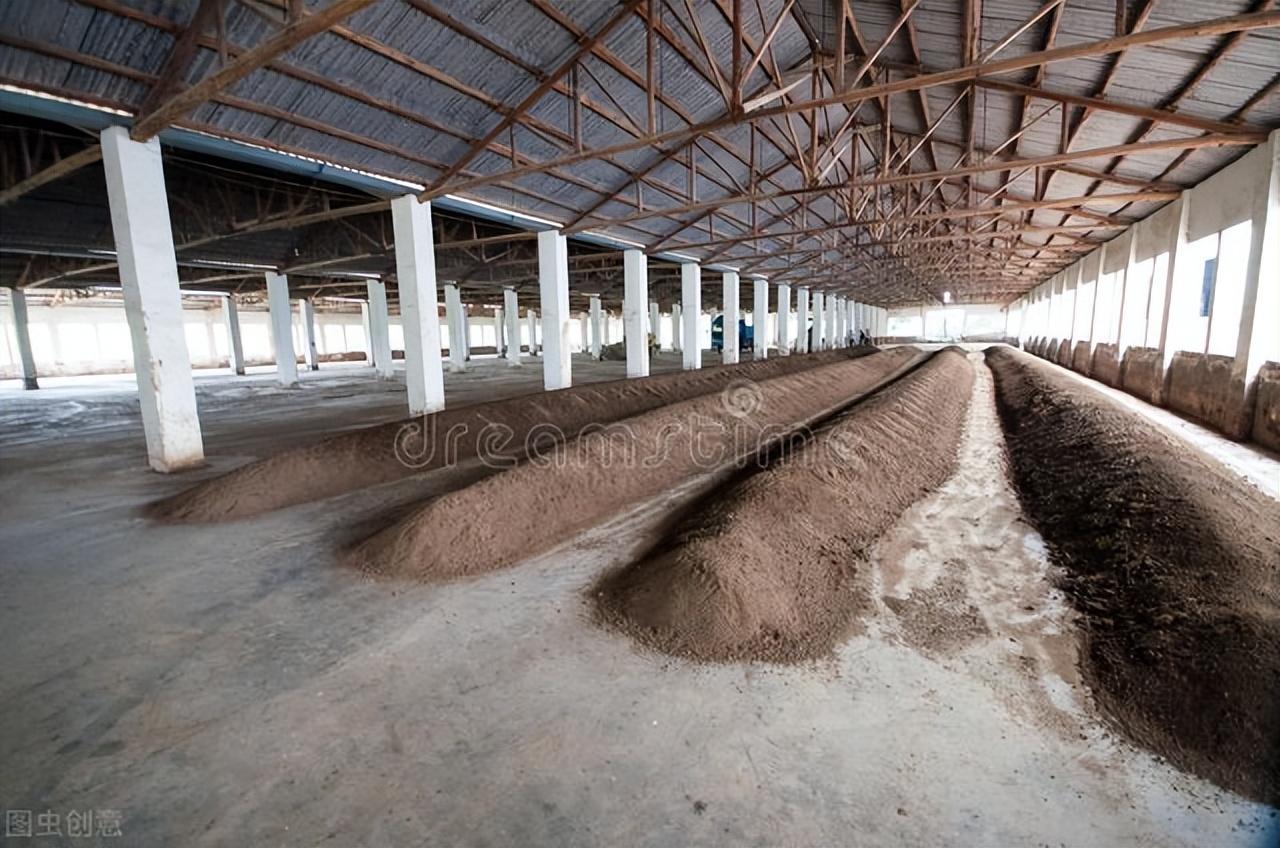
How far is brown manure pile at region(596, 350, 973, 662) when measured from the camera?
3.73 metres

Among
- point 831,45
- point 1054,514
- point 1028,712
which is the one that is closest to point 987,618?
point 1028,712

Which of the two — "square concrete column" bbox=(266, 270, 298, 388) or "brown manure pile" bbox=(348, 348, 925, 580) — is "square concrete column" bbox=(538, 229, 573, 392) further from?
"square concrete column" bbox=(266, 270, 298, 388)

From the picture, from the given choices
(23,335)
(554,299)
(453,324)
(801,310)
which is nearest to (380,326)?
(453,324)

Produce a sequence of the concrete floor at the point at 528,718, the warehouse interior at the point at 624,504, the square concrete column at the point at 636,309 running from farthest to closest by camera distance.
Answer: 1. the square concrete column at the point at 636,309
2. the warehouse interior at the point at 624,504
3. the concrete floor at the point at 528,718

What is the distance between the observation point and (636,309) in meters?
18.3

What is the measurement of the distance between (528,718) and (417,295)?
10.2m

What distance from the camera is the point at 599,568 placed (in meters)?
4.93

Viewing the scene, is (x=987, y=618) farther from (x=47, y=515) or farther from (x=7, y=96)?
(x=7, y=96)

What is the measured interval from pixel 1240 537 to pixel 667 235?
15856 millimetres

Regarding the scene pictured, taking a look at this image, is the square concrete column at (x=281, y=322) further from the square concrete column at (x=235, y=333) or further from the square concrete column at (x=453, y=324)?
the square concrete column at (x=235, y=333)

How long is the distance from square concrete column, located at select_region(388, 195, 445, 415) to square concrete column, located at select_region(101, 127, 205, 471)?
3.77 meters

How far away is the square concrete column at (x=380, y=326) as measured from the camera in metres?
22.3

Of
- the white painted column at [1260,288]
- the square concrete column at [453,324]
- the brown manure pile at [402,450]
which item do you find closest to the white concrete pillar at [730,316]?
the brown manure pile at [402,450]

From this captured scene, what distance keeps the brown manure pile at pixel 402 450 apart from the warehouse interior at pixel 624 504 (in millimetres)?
84
